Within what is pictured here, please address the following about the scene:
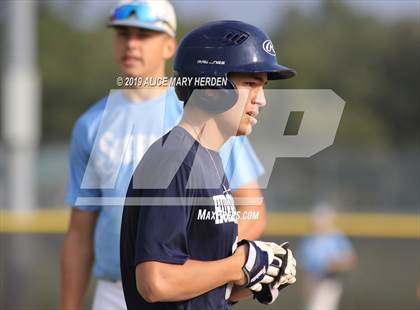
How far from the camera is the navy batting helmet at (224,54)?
2822 mm

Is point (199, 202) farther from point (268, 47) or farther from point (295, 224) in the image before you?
point (295, 224)

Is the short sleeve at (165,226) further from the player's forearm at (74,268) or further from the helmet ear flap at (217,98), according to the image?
the player's forearm at (74,268)

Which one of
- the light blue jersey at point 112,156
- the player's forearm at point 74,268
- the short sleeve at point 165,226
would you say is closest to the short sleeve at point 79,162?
the light blue jersey at point 112,156

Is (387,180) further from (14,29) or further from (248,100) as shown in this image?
(248,100)

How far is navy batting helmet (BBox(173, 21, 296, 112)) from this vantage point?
2.82 meters

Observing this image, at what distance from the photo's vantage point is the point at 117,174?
3805 millimetres

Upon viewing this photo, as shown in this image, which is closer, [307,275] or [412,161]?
[307,275]

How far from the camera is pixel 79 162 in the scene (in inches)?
154

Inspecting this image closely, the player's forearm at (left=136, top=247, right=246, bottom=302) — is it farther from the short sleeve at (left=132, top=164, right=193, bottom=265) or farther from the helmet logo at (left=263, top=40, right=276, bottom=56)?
the helmet logo at (left=263, top=40, right=276, bottom=56)

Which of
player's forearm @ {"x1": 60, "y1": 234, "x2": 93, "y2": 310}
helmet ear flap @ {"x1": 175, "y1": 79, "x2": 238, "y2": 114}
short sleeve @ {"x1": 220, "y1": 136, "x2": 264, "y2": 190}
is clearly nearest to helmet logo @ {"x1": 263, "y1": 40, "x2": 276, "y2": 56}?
helmet ear flap @ {"x1": 175, "y1": 79, "x2": 238, "y2": 114}

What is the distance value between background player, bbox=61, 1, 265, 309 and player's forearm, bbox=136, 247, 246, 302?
108 centimetres

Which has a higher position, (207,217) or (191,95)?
(191,95)

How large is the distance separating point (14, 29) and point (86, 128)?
6939 mm

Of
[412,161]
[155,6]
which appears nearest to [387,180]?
[412,161]
